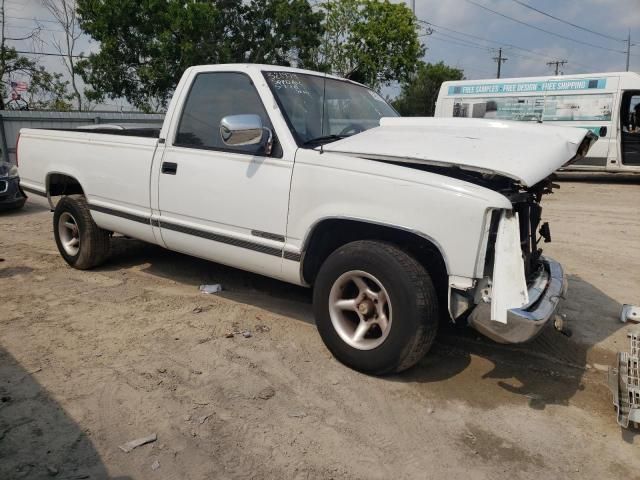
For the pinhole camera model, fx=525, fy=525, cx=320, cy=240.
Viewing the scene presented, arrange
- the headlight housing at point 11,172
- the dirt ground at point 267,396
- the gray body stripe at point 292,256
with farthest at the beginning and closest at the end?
the headlight housing at point 11,172
the gray body stripe at point 292,256
the dirt ground at point 267,396

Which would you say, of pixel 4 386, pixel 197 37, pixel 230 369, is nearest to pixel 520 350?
pixel 230 369

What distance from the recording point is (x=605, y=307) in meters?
4.68

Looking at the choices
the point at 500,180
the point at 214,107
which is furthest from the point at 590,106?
the point at 214,107

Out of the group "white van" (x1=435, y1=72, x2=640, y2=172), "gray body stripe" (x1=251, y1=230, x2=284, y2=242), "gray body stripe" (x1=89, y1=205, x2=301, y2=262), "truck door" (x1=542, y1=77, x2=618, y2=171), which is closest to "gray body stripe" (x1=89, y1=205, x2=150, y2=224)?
"gray body stripe" (x1=89, y1=205, x2=301, y2=262)

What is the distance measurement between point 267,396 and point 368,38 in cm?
2569

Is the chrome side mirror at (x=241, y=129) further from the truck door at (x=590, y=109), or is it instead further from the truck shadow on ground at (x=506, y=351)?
the truck door at (x=590, y=109)

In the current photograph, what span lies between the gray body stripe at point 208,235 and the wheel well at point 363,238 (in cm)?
15

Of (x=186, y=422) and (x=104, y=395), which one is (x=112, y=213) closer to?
(x=104, y=395)

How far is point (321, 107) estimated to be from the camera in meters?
4.07

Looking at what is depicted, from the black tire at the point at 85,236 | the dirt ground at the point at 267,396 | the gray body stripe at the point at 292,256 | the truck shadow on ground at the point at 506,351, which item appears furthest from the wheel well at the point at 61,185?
the gray body stripe at the point at 292,256

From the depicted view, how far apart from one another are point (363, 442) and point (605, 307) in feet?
10.1

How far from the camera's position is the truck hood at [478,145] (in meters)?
2.97

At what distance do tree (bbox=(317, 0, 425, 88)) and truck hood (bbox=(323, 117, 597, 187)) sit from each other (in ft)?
77.0

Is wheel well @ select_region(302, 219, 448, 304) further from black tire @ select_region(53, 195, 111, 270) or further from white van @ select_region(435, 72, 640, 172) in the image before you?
white van @ select_region(435, 72, 640, 172)
